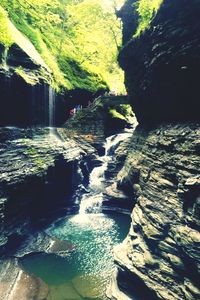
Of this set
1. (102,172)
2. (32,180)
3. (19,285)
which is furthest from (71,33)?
(19,285)

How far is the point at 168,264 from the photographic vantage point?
533 inches

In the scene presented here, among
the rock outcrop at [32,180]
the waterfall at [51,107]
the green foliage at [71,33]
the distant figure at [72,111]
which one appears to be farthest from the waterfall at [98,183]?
the green foliage at [71,33]

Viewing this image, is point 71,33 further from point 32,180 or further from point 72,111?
point 32,180

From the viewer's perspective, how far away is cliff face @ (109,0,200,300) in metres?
13.0

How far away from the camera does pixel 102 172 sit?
36938 mm

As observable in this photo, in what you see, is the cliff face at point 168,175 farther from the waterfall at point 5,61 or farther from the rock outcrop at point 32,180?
the waterfall at point 5,61

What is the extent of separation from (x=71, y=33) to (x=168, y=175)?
38.0 meters

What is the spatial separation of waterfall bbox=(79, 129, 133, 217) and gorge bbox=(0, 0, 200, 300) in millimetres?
136

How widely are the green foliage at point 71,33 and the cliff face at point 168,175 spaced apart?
668 inches

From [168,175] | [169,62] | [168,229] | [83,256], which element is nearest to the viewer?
[168,229]

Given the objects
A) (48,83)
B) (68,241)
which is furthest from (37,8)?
(68,241)

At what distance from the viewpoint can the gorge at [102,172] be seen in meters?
14.6

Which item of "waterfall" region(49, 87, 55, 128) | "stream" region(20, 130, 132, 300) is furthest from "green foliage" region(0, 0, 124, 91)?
"stream" region(20, 130, 132, 300)

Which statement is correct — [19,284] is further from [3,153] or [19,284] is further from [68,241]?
[3,153]
